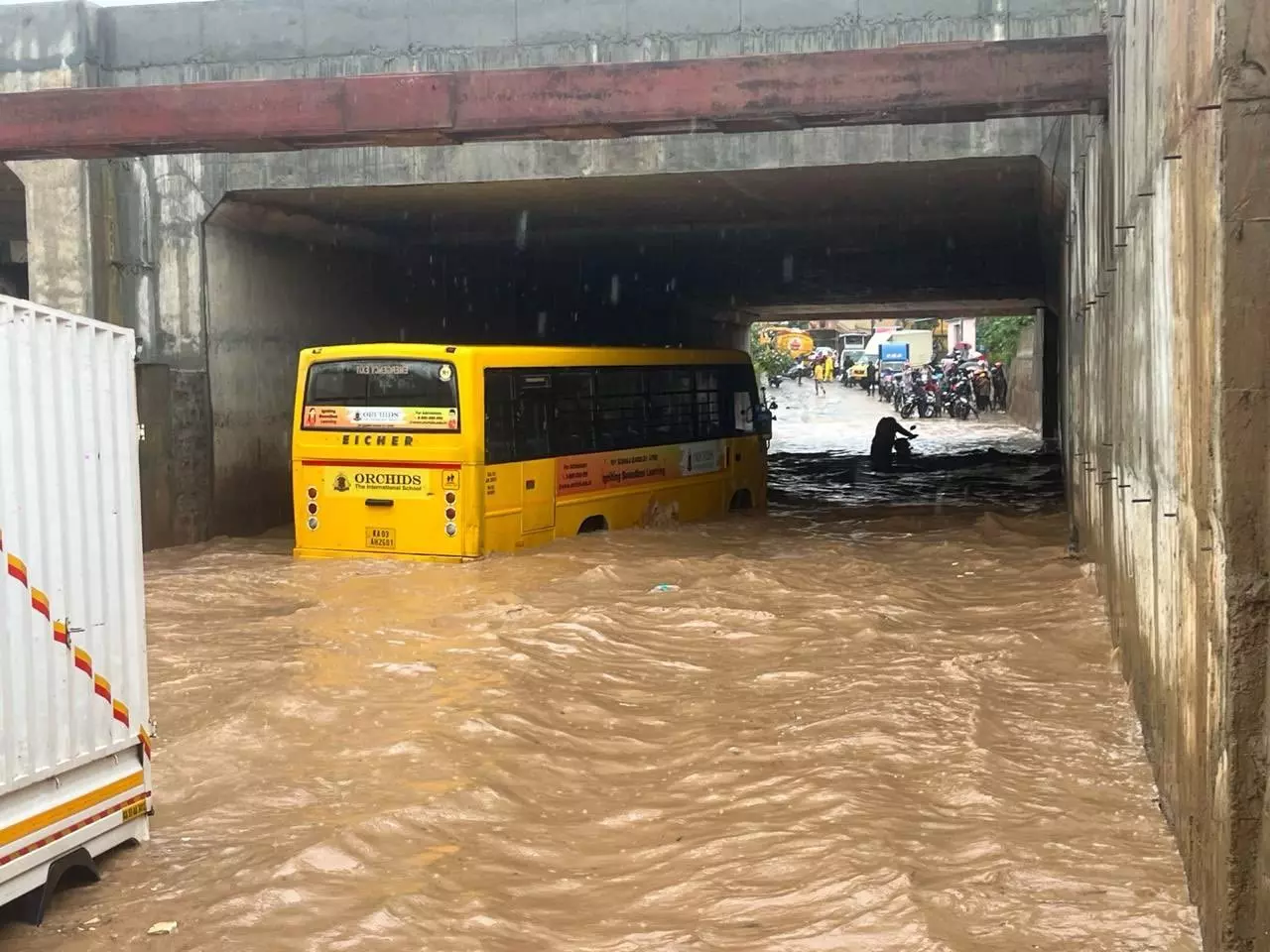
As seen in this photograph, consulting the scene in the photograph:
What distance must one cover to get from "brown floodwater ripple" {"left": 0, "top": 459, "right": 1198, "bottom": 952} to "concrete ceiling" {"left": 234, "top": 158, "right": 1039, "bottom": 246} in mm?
4570

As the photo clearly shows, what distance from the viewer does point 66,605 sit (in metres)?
5.27

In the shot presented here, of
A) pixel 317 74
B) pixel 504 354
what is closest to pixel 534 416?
pixel 504 354

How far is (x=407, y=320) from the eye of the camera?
20844mm

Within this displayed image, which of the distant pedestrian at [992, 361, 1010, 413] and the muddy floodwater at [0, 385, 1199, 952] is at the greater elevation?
the distant pedestrian at [992, 361, 1010, 413]

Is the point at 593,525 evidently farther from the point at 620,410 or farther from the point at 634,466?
the point at 620,410

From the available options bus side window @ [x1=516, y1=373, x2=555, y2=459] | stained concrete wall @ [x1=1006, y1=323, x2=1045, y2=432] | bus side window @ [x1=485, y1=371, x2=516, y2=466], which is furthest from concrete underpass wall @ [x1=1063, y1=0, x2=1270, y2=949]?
stained concrete wall @ [x1=1006, y1=323, x2=1045, y2=432]

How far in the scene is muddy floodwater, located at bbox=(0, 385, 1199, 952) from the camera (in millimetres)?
5102

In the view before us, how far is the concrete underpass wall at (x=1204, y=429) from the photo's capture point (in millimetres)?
3869

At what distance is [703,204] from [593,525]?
14.3ft

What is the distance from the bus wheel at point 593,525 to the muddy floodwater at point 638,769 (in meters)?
1.90

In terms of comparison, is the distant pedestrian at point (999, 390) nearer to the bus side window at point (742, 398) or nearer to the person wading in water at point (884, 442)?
the person wading in water at point (884, 442)

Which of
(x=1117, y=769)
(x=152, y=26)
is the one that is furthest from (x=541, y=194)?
(x=1117, y=769)

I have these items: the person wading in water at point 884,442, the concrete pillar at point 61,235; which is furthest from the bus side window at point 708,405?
the person wading in water at point 884,442

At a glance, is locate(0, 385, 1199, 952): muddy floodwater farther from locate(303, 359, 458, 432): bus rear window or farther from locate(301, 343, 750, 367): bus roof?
locate(301, 343, 750, 367): bus roof
